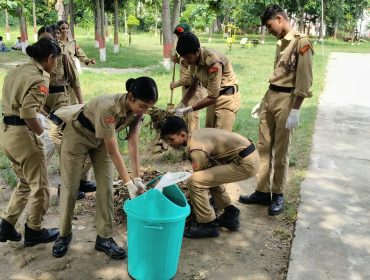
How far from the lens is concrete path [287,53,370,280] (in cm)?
321

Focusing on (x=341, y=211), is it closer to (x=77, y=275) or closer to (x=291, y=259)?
(x=291, y=259)

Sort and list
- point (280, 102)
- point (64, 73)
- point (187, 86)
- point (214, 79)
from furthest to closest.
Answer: point (187, 86) < point (64, 73) < point (214, 79) < point (280, 102)

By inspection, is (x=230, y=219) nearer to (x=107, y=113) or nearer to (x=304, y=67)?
(x=304, y=67)

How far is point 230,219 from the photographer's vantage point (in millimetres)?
3768

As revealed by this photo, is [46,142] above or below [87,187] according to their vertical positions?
above

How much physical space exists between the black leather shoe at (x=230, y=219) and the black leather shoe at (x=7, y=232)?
175 centimetres

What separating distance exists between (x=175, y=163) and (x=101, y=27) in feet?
41.2

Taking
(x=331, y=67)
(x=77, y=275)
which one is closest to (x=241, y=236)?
(x=77, y=275)

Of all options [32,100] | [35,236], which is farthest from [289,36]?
[35,236]

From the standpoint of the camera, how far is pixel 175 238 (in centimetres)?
281

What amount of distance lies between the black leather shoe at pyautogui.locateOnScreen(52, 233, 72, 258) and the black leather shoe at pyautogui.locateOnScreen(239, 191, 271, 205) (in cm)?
187

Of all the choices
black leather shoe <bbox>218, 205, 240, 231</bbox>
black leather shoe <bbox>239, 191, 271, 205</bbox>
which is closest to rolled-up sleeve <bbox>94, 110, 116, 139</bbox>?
black leather shoe <bbox>218, 205, 240, 231</bbox>

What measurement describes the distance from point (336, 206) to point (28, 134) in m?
2.98

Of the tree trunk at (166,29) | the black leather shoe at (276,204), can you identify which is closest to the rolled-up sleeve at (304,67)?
the black leather shoe at (276,204)
